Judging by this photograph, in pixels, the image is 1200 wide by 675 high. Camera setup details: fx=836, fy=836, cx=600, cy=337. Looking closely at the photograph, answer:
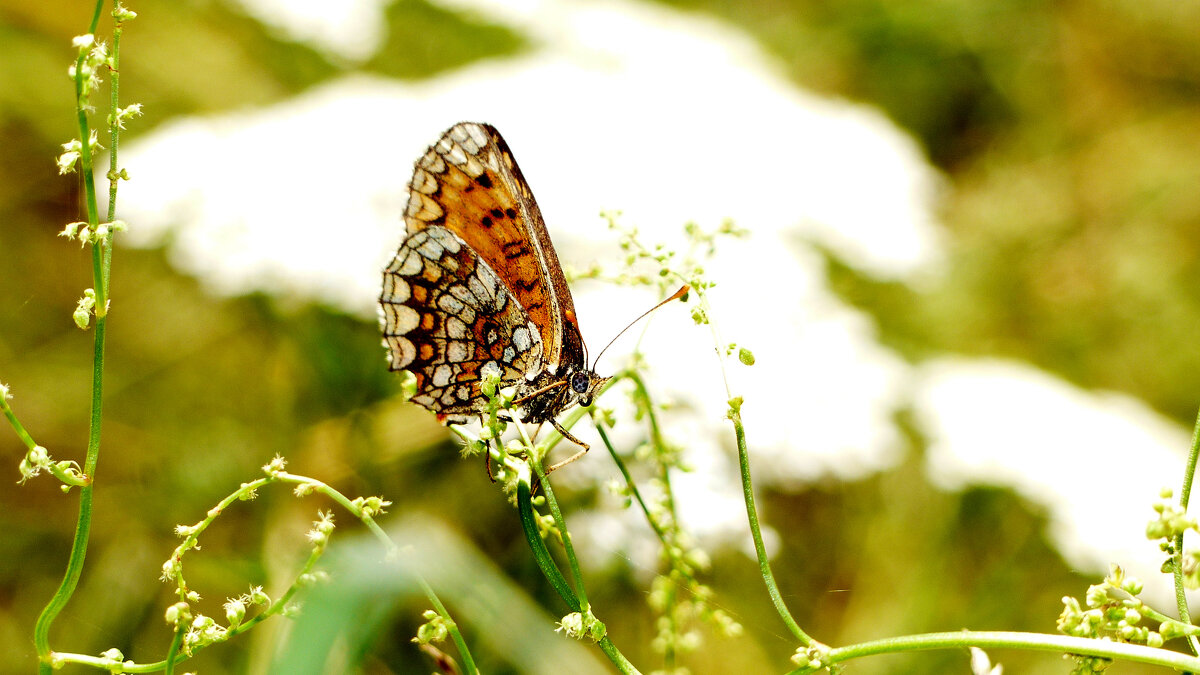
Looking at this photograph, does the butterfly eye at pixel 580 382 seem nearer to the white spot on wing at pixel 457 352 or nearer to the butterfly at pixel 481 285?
the butterfly at pixel 481 285

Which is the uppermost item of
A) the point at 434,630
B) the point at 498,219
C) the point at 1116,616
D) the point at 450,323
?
the point at 498,219

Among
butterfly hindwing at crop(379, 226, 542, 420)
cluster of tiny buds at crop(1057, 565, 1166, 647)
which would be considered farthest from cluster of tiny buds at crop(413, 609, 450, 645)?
cluster of tiny buds at crop(1057, 565, 1166, 647)

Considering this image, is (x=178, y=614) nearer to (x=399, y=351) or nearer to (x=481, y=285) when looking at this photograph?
(x=399, y=351)

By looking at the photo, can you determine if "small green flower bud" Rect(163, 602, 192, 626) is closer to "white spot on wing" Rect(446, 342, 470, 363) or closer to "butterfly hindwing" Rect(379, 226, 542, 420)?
"butterfly hindwing" Rect(379, 226, 542, 420)

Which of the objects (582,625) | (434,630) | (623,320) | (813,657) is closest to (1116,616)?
(813,657)

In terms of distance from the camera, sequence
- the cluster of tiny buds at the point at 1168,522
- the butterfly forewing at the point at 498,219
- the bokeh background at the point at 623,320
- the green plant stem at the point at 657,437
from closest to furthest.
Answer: the cluster of tiny buds at the point at 1168,522, the green plant stem at the point at 657,437, the butterfly forewing at the point at 498,219, the bokeh background at the point at 623,320

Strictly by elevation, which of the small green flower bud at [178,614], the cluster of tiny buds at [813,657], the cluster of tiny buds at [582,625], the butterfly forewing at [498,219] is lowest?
the small green flower bud at [178,614]

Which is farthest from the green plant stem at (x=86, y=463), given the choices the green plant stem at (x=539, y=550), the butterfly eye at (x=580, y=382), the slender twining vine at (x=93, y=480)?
the butterfly eye at (x=580, y=382)

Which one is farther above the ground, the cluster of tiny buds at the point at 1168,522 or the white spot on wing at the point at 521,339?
the white spot on wing at the point at 521,339
